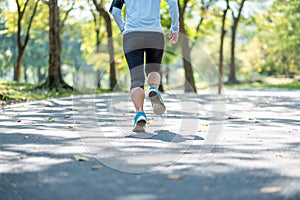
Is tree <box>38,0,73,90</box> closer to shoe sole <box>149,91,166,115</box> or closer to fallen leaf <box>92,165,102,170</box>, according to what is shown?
shoe sole <box>149,91,166,115</box>

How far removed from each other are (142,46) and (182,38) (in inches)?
666

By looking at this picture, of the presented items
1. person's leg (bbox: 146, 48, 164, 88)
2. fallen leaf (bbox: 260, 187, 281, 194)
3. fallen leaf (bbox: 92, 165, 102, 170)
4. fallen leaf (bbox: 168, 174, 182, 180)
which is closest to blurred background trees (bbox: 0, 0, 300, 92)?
person's leg (bbox: 146, 48, 164, 88)

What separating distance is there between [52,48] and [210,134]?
43.3 feet

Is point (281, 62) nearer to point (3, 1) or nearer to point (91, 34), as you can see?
point (91, 34)

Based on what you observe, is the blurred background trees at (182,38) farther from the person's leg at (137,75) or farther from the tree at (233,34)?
the person's leg at (137,75)

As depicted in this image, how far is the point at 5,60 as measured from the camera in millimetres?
60406

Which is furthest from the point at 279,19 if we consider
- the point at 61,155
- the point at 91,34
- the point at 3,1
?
the point at 61,155

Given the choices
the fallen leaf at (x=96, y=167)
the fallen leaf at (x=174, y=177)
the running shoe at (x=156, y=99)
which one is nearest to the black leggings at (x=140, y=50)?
the running shoe at (x=156, y=99)

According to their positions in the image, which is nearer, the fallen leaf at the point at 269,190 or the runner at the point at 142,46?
the fallen leaf at the point at 269,190

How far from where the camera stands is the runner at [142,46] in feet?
18.1

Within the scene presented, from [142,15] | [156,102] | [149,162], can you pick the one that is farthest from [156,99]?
[149,162]

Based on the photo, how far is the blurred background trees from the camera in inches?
964

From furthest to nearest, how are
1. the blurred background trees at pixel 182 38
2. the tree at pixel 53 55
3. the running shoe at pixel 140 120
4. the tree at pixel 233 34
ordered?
the tree at pixel 233 34 → the blurred background trees at pixel 182 38 → the tree at pixel 53 55 → the running shoe at pixel 140 120

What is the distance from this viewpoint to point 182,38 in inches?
875
